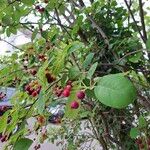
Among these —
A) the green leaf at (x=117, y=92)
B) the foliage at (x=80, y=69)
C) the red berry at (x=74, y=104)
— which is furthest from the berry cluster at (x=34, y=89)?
the green leaf at (x=117, y=92)

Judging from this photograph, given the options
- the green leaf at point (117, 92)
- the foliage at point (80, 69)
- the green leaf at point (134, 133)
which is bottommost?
the green leaf at point (134, 133)

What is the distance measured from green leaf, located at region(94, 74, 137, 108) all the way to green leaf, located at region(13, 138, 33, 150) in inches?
8.9

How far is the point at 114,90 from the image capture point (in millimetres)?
608

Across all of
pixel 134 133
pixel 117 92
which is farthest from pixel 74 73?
pixel 134 133

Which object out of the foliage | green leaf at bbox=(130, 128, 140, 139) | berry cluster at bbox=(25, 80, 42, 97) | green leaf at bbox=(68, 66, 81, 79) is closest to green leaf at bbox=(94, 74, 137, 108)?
the foliage

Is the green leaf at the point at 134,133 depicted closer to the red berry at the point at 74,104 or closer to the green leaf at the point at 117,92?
the red berry at the point at 74,104

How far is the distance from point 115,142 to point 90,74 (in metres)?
1.43

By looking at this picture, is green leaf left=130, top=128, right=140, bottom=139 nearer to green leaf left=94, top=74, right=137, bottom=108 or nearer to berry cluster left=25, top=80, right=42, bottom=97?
berry cluster left=25, top=80, right=42, bottom=97

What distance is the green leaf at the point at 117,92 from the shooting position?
1.96 ft

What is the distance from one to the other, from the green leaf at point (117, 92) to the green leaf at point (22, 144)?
0.23 m

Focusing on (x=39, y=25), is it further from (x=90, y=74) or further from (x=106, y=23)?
(x=90, y=74)

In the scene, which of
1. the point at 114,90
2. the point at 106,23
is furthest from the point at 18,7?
the point at 114,90

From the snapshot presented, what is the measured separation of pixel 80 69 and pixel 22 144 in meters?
0.21

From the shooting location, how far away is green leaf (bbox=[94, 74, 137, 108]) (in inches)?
23.6
